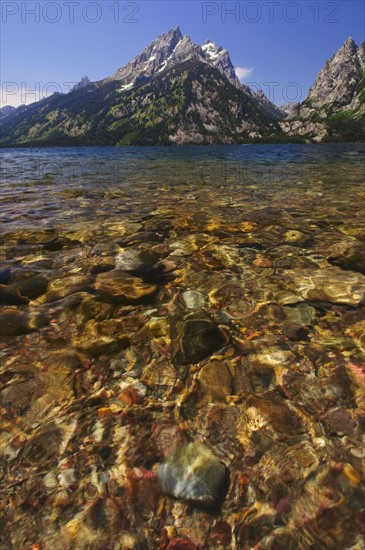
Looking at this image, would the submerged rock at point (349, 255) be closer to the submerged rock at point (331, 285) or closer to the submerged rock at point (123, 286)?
the submerged rock at point (331, 285)

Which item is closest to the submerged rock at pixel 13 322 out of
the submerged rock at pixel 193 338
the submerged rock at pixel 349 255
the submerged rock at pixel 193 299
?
the submerged rock at pixel 193 338

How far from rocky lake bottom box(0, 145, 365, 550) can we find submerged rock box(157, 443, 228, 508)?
11 millimetres

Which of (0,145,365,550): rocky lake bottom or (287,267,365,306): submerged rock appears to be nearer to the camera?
(0,145,365,550): rocky lake bottom

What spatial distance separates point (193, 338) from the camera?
169 inches

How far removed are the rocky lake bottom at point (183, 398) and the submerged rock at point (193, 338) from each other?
2 cm

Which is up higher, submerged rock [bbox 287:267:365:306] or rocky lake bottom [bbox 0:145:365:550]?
submerged rock [bbox 287:267:365:306]

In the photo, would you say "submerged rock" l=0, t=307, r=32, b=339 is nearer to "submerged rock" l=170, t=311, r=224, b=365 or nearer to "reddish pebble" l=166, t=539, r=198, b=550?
"submerged rock" l=170, t=311, r=224, b=365

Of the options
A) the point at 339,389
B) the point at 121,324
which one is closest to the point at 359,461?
the point at 339,389

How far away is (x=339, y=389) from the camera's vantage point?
11.5 feet

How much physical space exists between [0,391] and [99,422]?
139 cm

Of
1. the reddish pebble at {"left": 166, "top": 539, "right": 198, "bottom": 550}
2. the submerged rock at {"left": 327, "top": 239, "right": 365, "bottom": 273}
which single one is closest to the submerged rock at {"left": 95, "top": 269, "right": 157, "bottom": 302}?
the reddish pebble at {"left": 166, "top": 539, "right": 198, "bottom": 550}

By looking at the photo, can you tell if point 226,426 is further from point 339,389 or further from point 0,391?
point 0,391

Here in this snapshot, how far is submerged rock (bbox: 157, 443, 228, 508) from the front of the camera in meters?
2.46

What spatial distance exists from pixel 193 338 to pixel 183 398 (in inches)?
39.0
